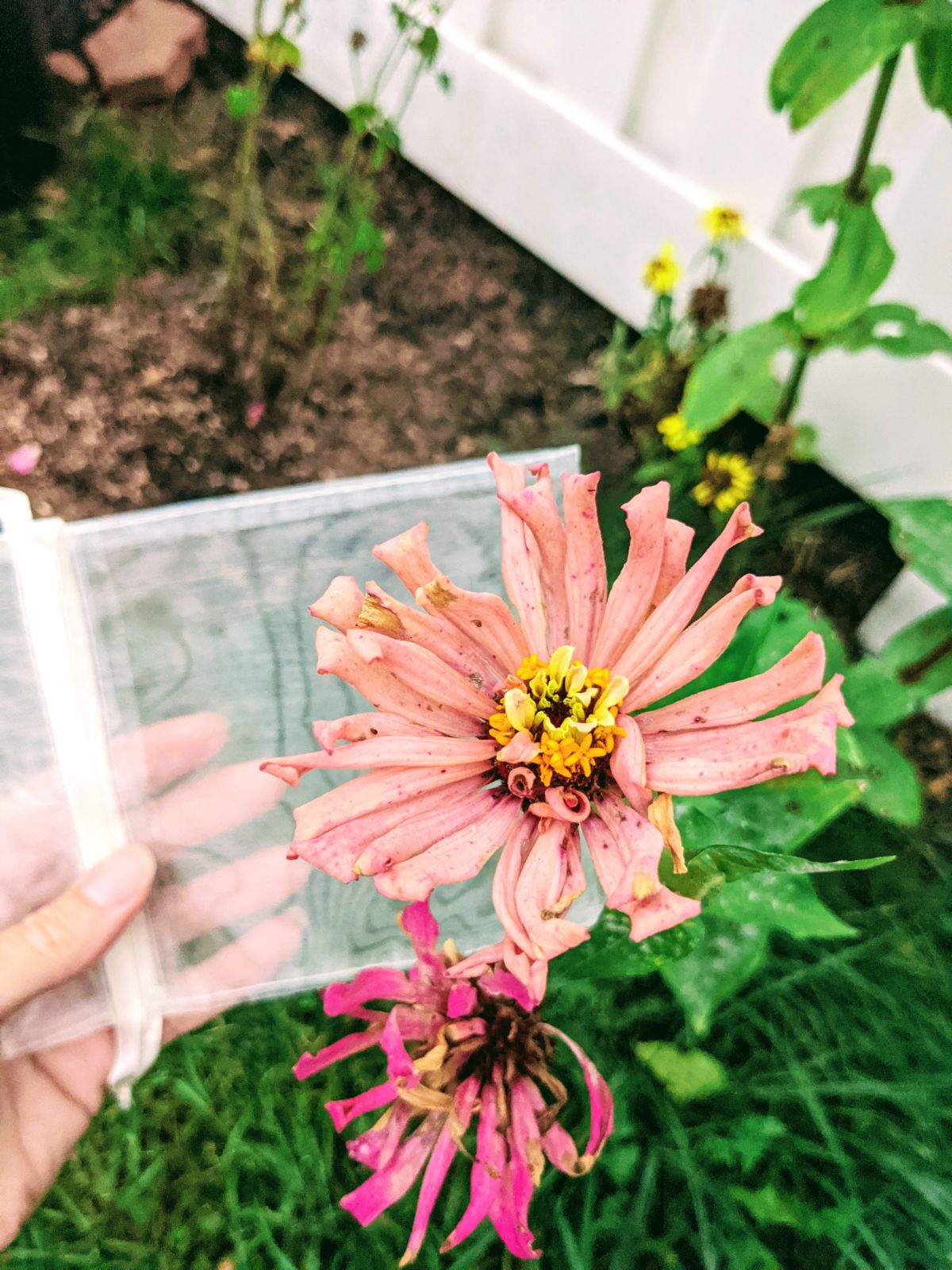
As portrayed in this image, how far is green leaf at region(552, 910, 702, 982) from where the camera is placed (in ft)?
1.87

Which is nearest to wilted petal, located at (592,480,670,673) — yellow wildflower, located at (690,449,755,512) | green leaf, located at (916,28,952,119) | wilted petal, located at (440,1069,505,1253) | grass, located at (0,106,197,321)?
wilted petal, located at (440,1069,505,1253)

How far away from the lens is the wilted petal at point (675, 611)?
1.52 feet

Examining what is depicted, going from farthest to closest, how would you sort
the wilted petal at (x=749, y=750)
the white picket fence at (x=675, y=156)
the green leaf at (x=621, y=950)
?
the white picket fence at (x=675, y=156)
the green leaf at (x=621, y=950)
the wilted petal at (x=749, y=750)

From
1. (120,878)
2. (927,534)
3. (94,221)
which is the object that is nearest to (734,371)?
(927,534)

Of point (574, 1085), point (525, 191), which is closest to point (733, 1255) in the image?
point (574, 1085)

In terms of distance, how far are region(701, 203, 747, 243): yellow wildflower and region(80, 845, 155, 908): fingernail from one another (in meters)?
0.98

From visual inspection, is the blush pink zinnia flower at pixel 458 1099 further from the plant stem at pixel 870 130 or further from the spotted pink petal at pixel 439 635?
the plant stem at pixel 870 130

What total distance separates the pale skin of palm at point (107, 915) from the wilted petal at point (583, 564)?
391 millimetres

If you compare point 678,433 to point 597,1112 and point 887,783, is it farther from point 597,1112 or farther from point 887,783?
point 597,1112

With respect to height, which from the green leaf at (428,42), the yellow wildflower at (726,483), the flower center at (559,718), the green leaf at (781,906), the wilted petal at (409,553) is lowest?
the green leaf at (781,906)

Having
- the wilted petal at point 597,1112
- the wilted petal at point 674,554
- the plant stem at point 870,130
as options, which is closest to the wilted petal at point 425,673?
the wilted petal at point 674,554

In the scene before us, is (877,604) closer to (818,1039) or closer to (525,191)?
(818,1039)

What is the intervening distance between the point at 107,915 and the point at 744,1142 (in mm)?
624

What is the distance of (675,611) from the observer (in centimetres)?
49
